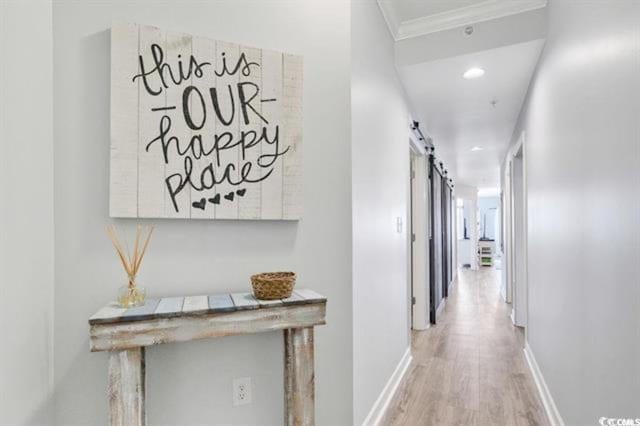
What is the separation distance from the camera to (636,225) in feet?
3.49

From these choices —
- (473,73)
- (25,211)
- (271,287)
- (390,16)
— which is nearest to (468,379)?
(271,287)

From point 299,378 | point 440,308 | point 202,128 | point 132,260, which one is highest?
point 202,128

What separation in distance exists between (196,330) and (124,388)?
0.91 feet

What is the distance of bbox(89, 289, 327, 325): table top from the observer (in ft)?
3.73

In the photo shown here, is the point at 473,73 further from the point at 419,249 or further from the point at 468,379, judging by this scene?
the point at 468,379

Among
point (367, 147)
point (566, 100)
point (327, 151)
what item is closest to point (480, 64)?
point (566, 100)

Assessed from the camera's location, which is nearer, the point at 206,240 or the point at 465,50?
the point at 206,240

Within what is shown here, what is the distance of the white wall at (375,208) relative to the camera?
193 cm

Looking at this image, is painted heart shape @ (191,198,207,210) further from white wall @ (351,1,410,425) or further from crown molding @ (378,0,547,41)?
crown molding @ (378,0,547,41)

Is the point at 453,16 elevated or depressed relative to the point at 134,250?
elevated

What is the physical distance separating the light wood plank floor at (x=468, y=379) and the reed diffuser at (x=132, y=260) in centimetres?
179

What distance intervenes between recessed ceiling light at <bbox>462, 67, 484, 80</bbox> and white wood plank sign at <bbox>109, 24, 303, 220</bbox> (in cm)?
175

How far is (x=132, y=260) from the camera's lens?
1345 millimetres

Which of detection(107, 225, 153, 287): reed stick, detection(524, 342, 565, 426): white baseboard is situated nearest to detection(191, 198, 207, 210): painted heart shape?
detection(107, 225, 153, 287): reed stick
